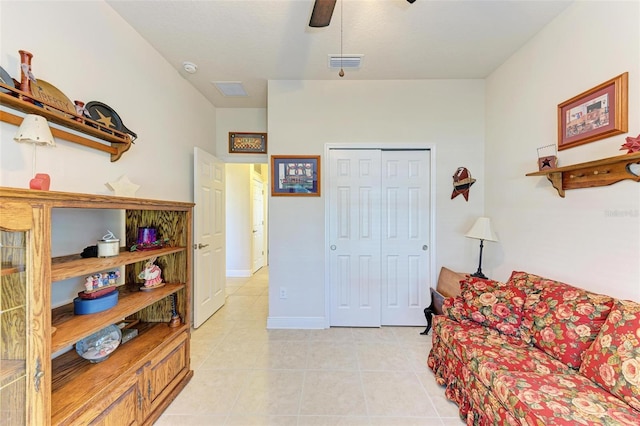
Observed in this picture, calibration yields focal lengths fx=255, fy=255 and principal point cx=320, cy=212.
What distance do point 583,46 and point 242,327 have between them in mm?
3866

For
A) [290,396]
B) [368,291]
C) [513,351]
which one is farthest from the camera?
[368,291]

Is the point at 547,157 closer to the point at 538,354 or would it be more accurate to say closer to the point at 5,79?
the point at 538,354

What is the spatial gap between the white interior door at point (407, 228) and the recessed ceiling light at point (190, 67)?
7.26ft

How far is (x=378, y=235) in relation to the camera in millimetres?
2953

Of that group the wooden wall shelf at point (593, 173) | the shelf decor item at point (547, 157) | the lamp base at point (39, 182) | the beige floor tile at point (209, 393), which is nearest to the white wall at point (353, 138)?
the shelf decor item at point (547, 157)

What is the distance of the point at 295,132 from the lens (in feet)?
9.59

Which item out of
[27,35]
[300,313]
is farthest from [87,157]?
[300,313]

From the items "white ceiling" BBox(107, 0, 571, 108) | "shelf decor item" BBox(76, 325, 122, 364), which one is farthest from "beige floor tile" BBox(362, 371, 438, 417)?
"white ceiling" BBox(107, 0, 571, 108)

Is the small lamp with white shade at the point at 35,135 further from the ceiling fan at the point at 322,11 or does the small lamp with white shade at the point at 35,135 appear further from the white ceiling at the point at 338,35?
the ceiling fan at the point at 322,11

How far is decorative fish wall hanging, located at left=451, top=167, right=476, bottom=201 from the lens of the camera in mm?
2852

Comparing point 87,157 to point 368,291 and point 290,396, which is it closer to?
point 290,396

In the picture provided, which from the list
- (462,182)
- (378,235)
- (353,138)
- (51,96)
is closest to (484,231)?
(462,182)

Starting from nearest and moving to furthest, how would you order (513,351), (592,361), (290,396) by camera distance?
(592,361)
(513,351)
(290,396)

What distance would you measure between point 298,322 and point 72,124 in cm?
257
